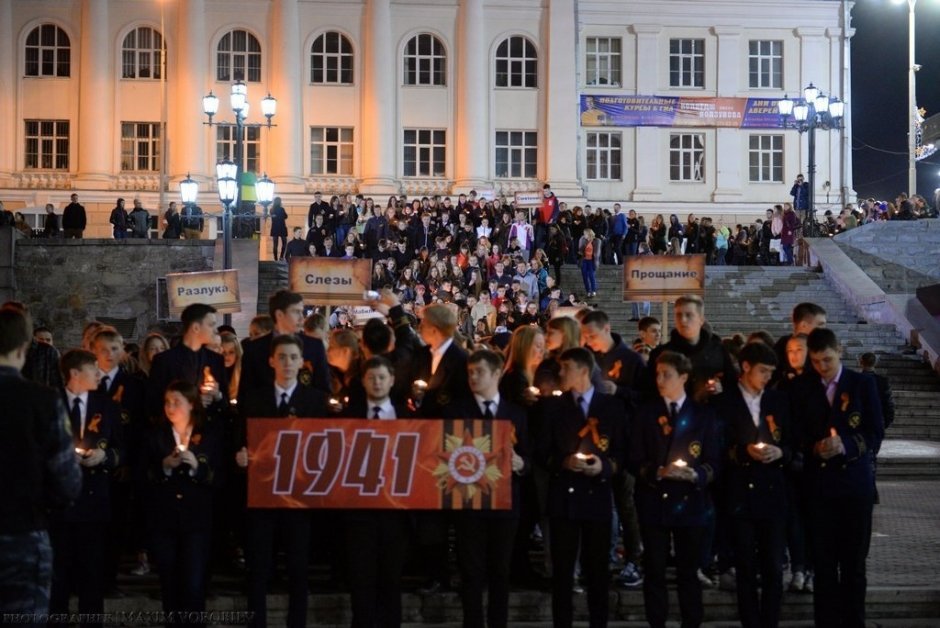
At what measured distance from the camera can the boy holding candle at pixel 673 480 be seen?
8.91 meters

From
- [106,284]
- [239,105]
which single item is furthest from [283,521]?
[106,284]

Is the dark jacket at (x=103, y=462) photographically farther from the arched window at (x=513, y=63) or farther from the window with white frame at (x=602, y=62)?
the window with white frame at (x=602, y=62)

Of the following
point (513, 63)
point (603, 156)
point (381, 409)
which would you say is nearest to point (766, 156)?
point (603, 156)

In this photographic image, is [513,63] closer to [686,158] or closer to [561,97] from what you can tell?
[561,97]

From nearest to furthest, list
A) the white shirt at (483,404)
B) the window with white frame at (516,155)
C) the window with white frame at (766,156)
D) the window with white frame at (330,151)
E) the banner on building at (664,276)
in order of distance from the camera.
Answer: the white shirt at (483,404)
the banner on building at (664,276)
the window with white frame at (330,151)
the window with white frame at (516,155)
the window with white frame at (766,156)

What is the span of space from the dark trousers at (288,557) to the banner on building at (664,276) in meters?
10.7

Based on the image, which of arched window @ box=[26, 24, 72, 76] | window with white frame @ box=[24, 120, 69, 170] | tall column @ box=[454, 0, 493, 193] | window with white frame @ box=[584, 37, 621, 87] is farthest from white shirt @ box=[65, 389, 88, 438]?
window with white frame @ box=[584, 37, 621, 87]

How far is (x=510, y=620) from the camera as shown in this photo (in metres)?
10.2

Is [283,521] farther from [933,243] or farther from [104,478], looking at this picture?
[933,243]

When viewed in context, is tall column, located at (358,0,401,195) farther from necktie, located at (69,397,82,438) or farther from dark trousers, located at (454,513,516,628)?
dark trousers, located at (454,513,516,628)

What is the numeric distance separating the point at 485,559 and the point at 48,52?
1687 inches

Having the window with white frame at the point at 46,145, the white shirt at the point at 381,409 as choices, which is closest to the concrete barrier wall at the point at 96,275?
the window with white frame at the point at 46,145

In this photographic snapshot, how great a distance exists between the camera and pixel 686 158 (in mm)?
49844

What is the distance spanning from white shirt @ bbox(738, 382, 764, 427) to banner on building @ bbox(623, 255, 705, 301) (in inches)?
374
